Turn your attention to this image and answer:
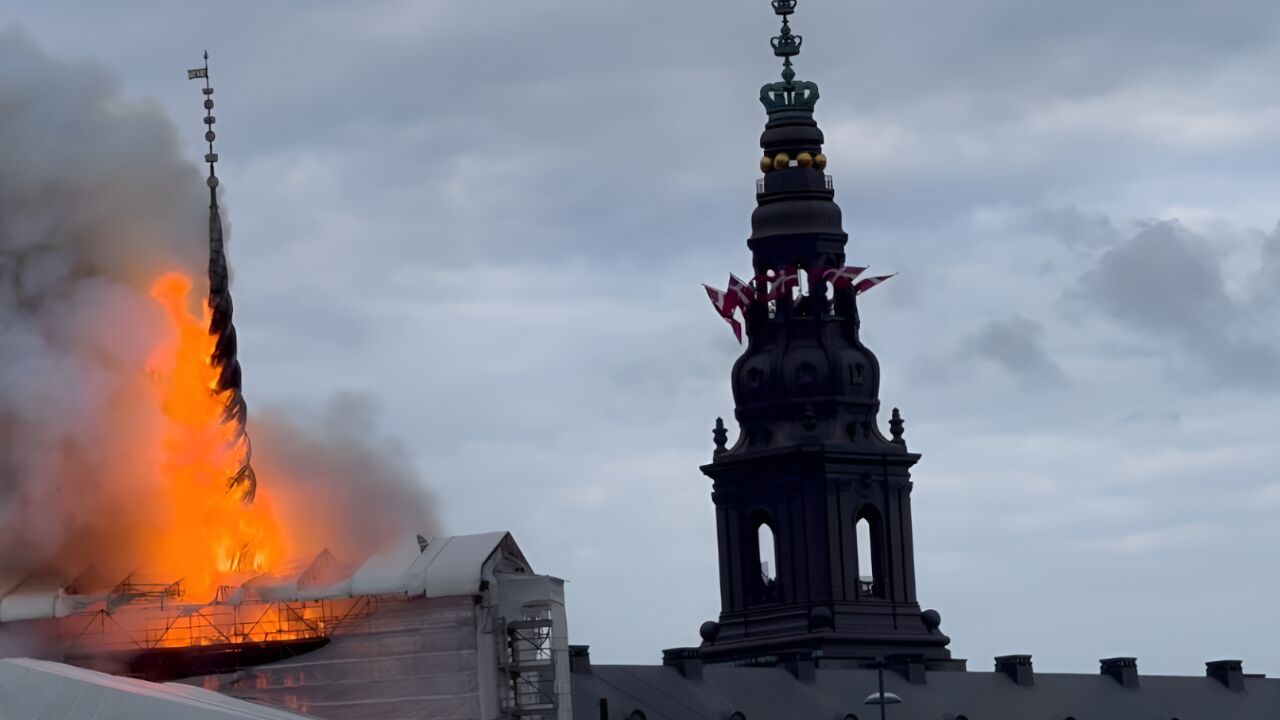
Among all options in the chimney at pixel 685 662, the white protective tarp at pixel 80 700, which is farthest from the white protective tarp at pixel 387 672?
the chimney at pixel 685 662

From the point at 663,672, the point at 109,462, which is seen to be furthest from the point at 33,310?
the point at 663,672

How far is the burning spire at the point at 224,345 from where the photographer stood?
540 feet

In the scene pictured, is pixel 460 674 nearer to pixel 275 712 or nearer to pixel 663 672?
pixel 275 712

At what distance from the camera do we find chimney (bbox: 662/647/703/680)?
198375 millimetres

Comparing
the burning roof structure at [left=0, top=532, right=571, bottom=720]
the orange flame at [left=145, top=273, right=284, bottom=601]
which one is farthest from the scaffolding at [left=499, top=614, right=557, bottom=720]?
the orange flame at [left=145, top=273, right=284, bottom=601]

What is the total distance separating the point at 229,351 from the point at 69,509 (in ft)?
29.6

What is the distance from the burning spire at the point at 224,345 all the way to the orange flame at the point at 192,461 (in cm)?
22

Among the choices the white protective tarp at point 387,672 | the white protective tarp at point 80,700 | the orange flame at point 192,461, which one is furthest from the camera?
the orange flame at point 192,461

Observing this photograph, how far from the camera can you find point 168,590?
16300cm

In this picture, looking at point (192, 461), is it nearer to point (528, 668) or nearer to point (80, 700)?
point (528, 668)

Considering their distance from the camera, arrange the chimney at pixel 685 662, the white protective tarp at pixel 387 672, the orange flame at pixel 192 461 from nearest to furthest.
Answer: the white protective tarp at pixel 387 672
the orange flame at pixel 192 461
the chimney at pixel 685 662

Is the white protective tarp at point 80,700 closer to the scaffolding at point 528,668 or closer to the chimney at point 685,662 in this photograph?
the scaffolding at point 528,668

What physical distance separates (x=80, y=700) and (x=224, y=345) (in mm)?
25521

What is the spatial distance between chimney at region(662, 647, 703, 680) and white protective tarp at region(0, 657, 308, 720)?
182ft
